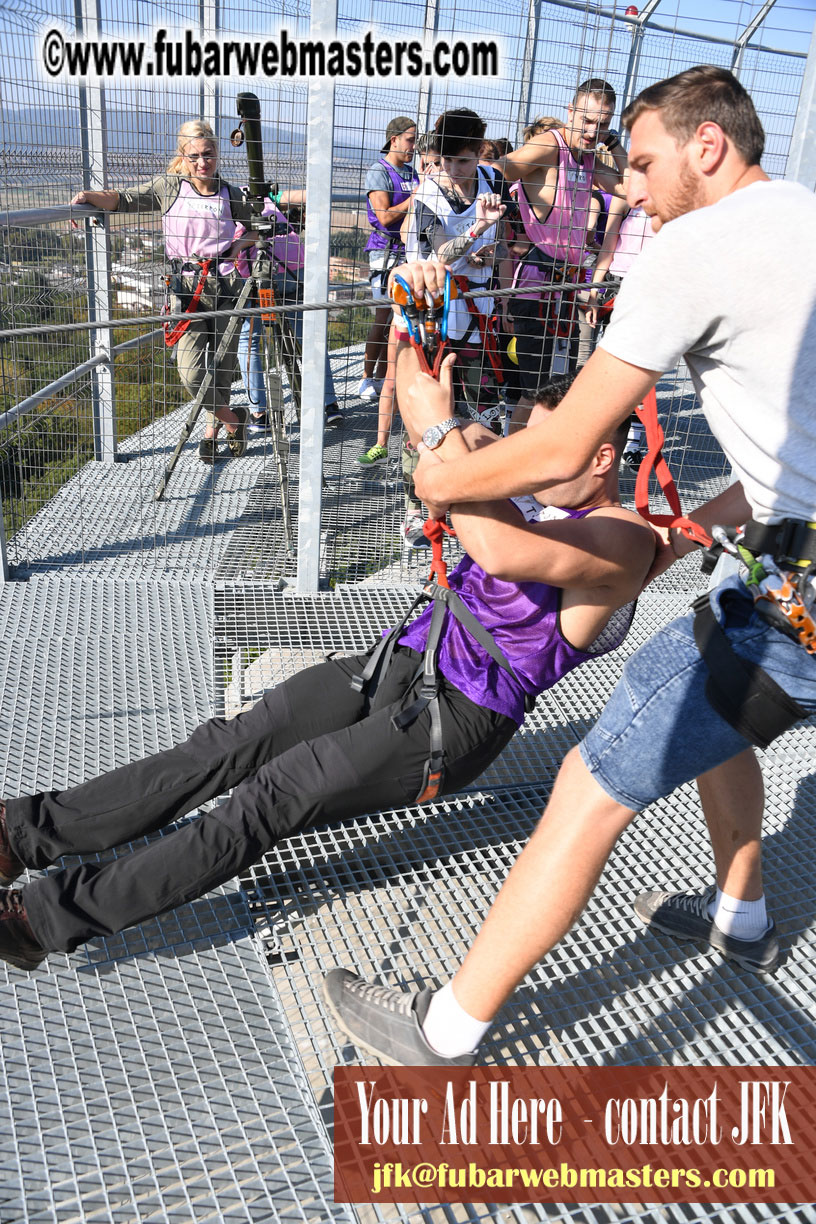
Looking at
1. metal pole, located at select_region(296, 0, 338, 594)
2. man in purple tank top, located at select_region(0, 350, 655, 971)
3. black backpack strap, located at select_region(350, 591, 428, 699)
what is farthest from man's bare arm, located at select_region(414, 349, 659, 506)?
metal pole, located at select_region(296, 0, 338, 594)

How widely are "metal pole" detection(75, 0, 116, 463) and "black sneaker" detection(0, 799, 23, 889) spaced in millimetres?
2270

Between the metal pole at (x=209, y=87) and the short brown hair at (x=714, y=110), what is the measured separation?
2.43 meters

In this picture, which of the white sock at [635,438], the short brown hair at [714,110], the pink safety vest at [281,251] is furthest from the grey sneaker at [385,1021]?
the white sock at [635,438]

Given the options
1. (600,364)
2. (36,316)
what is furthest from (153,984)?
(36,316)

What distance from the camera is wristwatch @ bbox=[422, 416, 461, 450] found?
187cm

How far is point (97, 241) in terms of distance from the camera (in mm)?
4219

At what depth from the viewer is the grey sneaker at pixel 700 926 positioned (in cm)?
210

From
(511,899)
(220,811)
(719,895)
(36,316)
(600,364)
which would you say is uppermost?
(600,364)

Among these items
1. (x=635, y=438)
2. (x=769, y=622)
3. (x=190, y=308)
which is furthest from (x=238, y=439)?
(x=769, y=622)

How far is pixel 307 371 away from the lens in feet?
11.0

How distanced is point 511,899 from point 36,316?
403 cm

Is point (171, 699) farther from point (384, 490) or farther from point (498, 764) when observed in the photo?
point (384, 490)

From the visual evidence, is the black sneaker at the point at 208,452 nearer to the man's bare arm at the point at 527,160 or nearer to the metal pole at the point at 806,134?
the man's bare arm at the point at 527,160

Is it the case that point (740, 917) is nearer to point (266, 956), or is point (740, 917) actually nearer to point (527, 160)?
point (266, 956)
